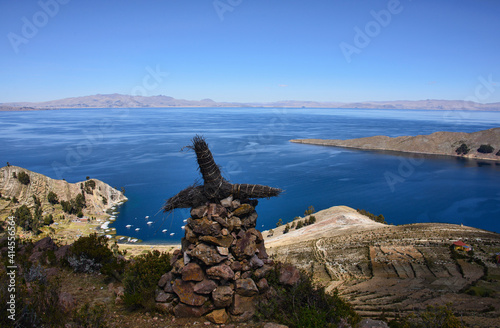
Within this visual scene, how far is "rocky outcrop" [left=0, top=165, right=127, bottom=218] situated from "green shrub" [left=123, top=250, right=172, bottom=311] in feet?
95.4

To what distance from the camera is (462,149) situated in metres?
89.4

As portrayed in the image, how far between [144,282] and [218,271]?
8.21 feet

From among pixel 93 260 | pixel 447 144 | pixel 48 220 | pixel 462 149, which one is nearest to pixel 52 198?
pixel 48 220

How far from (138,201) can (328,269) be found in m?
37.1

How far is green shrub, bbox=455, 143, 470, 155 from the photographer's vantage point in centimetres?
8875


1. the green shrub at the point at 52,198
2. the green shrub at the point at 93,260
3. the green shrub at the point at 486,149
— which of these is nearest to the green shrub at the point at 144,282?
the green shrub at the point at 93,260

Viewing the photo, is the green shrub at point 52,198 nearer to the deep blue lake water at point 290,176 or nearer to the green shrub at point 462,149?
the deep blue lake water at point 290,176

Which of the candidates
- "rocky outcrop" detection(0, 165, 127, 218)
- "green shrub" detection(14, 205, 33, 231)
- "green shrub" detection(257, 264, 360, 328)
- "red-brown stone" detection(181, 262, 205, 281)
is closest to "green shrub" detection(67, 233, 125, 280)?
"red-brown stone" detection(181, 262, 205, 281)

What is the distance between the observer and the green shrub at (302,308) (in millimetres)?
7352

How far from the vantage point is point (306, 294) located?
8.02 m

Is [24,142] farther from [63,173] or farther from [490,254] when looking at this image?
[490,254]

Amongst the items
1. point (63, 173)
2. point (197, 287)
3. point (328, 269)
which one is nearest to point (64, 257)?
point (197, 287)

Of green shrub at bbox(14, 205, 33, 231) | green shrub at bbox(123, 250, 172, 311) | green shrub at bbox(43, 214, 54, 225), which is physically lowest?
green shrub at bbox(43, 214, 54, 225)

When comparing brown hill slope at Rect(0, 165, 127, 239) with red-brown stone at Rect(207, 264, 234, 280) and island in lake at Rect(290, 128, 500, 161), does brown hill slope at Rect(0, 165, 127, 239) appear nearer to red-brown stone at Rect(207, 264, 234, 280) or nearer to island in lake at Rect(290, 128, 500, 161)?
red-brown stone at Rect(207, 264, 234, 280)
